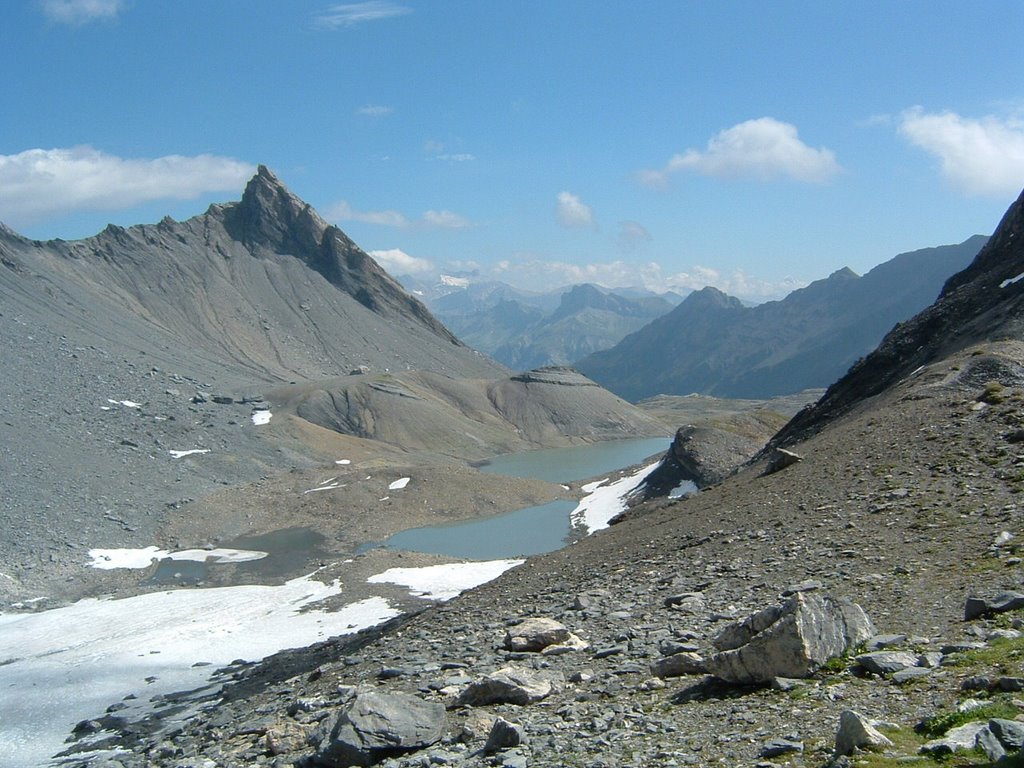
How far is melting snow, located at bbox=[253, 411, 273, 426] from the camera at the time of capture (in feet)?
366

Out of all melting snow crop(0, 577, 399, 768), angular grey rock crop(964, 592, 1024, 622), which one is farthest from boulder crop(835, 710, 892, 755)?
melting snow crop(0, 577, 399, 768)

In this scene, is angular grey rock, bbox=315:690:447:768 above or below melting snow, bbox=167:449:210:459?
below

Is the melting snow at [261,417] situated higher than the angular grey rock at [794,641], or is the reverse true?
the melting snow at [261,417]

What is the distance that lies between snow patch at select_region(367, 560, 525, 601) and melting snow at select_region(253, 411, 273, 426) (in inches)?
2427

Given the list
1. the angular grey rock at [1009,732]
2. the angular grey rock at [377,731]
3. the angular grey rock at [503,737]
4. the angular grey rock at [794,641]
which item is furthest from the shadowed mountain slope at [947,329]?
the angular grey rock at [1009,732]

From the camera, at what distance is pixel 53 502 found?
224 ft

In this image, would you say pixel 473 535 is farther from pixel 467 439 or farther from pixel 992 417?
pixel 467 439

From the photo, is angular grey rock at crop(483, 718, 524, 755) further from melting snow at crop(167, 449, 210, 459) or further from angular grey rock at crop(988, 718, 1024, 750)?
melting snow at crop(167, 449, 210, 459)

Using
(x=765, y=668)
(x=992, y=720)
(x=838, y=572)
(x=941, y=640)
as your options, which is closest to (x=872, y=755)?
(x=992, y=720)

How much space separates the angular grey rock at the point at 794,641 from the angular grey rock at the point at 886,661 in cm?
63

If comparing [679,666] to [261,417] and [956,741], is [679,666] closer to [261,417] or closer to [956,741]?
[956,741]

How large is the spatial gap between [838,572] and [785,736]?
31.9 ft

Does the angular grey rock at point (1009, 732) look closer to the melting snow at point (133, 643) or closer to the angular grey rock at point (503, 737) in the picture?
the angular grey rock at point (503, 737)

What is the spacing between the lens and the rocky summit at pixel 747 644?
37.0 feet
